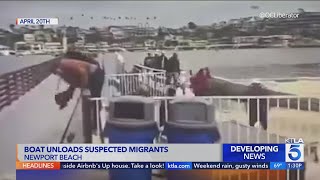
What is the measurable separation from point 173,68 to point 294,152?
62 cm

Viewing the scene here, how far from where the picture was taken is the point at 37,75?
64.4 inches

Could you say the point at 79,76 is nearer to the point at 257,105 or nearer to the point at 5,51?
the point at 5,51

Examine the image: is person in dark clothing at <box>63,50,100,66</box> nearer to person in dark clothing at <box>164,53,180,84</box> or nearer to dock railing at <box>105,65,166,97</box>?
dock railing at <box>105,65,166,97</box>

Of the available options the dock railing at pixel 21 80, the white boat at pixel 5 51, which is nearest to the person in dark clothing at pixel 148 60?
the dock railing at pixel 21 80

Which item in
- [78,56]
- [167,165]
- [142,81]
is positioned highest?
[78,56]

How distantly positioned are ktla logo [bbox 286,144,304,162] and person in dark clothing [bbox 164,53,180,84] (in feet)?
1.80

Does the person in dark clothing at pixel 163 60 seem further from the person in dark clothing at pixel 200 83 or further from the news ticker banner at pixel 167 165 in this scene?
the news ticker banner at pixel 167 165

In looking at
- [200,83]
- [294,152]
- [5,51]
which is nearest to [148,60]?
[200,83]

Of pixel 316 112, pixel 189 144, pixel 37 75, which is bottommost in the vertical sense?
pixel 189 144

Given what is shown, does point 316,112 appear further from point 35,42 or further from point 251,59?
point 35,42

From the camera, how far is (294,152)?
165 centimetres

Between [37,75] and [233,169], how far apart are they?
35.7 inches

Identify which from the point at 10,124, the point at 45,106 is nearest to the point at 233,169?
the point at 45,106

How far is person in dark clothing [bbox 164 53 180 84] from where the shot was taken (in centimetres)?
163
